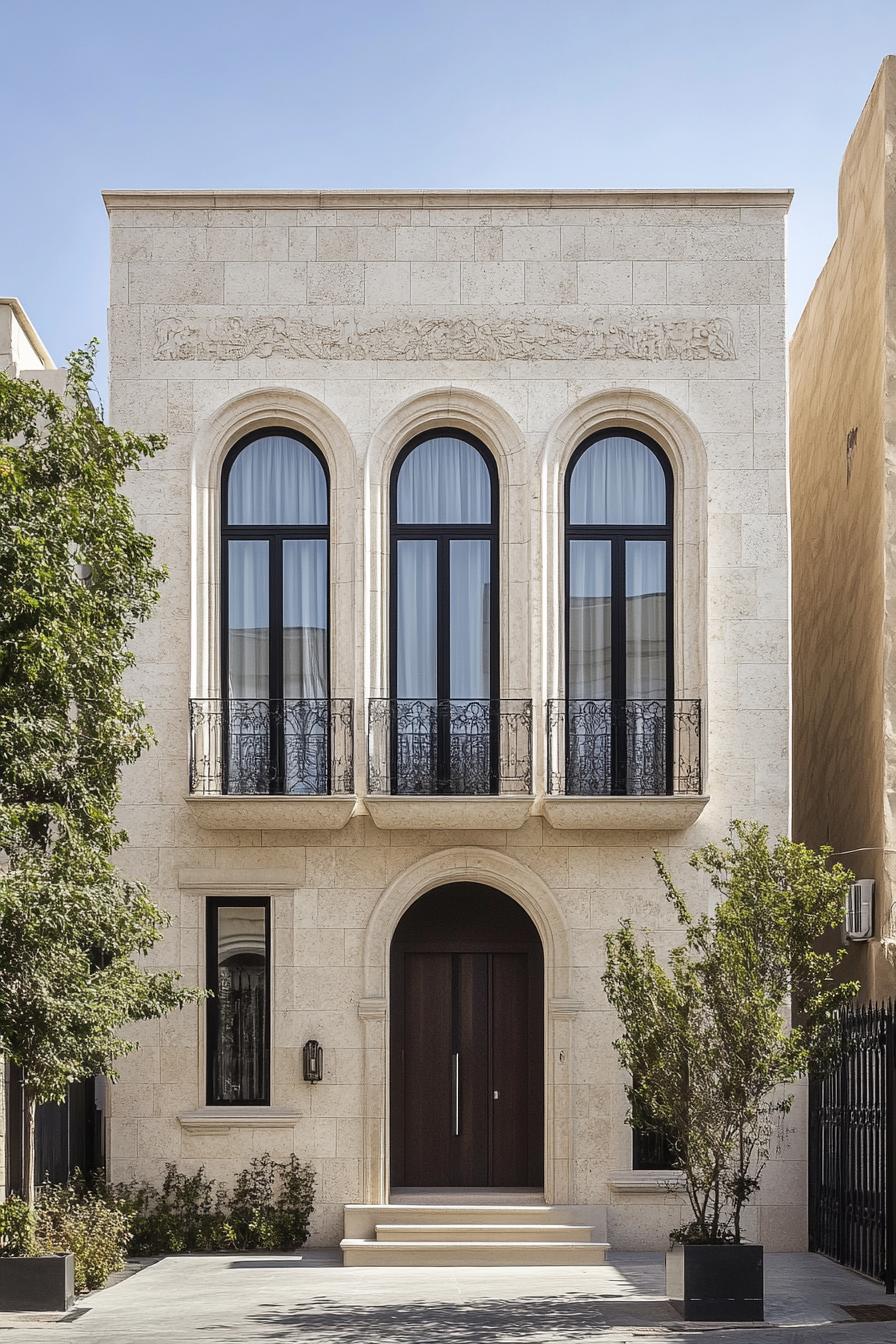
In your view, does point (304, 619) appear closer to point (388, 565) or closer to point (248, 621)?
point (248, 621)

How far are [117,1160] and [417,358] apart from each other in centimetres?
942

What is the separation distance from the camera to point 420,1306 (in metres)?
13.1

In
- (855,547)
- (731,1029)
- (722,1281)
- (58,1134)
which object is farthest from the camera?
(855,547)

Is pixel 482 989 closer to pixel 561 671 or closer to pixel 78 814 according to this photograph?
pixel 561 671

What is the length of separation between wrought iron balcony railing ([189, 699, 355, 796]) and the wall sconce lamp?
108 inches

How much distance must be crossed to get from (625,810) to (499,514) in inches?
143

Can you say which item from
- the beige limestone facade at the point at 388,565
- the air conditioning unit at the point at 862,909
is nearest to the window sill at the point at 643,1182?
the beige limestone facade at the point at 388,565

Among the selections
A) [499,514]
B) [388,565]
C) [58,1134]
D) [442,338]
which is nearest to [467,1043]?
[58,1134]

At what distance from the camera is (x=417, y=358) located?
56.3ft

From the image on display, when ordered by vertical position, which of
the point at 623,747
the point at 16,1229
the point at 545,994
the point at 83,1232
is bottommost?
the point at 83,1232

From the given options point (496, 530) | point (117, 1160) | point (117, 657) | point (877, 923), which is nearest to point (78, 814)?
point (117, 657)

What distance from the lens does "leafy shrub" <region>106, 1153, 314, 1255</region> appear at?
15828 millimetres

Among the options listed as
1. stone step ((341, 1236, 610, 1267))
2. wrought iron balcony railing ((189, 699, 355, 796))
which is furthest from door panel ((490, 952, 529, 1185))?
wrought iron balcony railing ((189, 699, 355, 796))

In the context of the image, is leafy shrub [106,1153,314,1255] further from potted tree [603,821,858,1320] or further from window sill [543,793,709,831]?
potted tree [603,821,858,1320]
